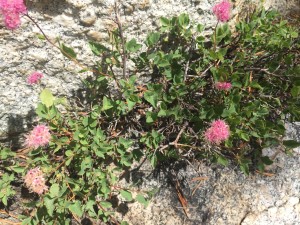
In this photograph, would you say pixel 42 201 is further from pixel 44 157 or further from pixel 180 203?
pixel 180 203

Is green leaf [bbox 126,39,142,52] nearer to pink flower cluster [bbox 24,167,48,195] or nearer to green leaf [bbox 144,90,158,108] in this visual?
green leaf [bbox 144,90,158,108]

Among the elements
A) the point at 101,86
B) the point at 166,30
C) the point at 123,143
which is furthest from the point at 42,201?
the point at 166,30

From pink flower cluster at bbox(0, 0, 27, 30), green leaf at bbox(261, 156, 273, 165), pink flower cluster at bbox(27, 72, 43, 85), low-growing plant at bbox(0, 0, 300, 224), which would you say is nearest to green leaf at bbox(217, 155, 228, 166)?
low-growing plant at bbox(0, 0, 300, 224)

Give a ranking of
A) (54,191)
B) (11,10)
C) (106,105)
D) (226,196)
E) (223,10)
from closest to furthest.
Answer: (11,10) → (223,10) → (54,191) → (106,105) → (226,196)

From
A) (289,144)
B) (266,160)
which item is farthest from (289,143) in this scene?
(266,160)

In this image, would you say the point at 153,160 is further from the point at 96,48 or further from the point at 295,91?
the point at 295,91

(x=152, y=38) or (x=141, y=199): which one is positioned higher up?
(x=152, y=38)
